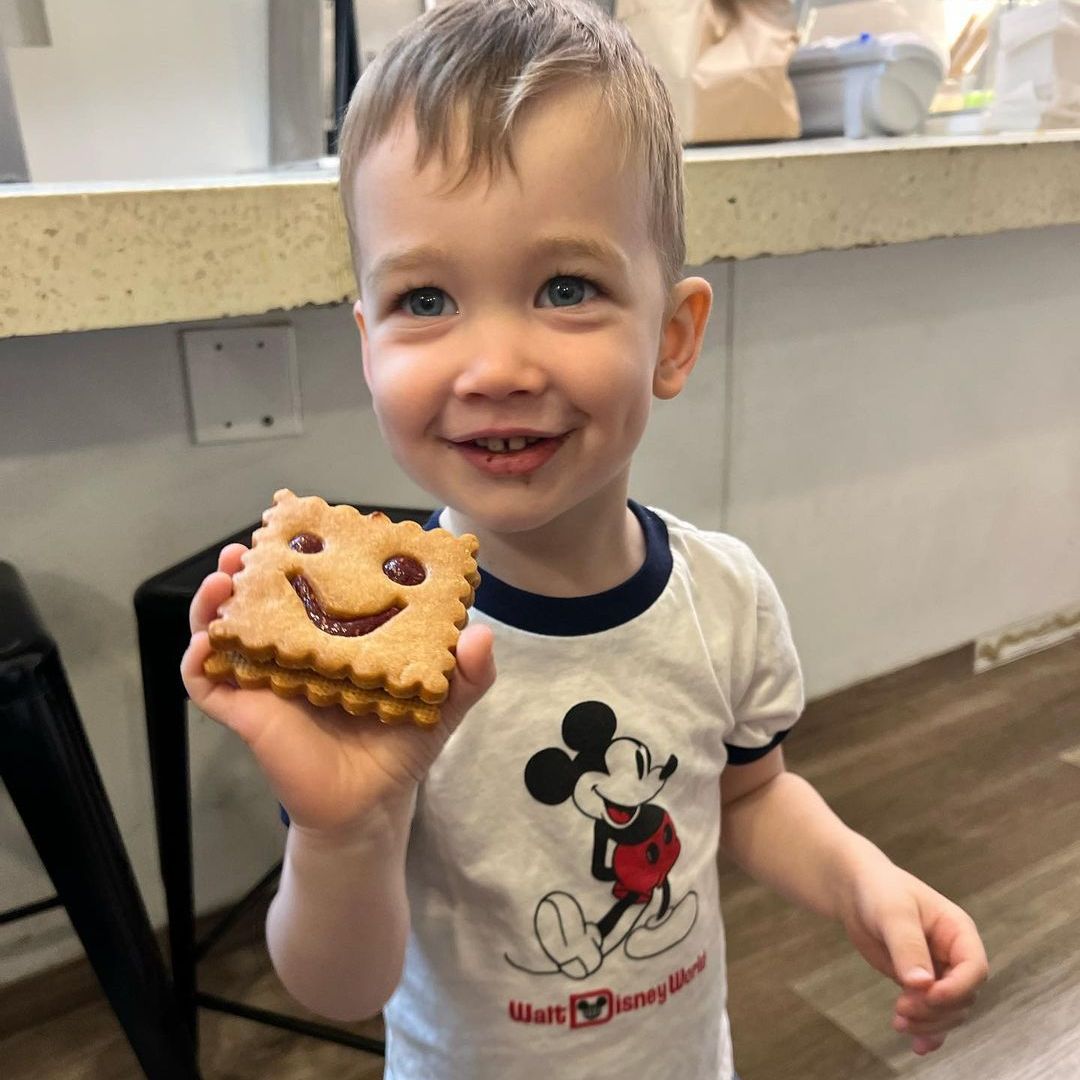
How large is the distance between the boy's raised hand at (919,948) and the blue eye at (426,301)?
1.63ft

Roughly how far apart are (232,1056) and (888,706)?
50.3 inches

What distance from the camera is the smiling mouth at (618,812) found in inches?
28.7

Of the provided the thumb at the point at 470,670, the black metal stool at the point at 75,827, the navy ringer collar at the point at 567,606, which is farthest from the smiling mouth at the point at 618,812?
the black metal stool at the point at 75,827

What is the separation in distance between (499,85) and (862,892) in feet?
1.91

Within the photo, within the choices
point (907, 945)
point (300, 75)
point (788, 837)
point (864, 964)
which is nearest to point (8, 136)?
point (300, 75)

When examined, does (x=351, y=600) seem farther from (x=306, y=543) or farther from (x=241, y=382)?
(x=241, y=382)

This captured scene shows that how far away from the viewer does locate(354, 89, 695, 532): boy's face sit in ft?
1.89

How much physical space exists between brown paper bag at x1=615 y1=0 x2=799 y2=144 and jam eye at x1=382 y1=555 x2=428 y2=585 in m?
1.06

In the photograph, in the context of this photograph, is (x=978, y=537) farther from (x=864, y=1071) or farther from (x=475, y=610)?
(x=475, y=610)

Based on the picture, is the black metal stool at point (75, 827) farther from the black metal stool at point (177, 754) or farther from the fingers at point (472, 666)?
the fingers at point (472, 666)

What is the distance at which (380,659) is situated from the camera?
1.74ft

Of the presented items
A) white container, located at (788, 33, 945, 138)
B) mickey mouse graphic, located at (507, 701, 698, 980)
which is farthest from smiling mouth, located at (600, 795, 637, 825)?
white container, located at (788, 33, 945, 138)

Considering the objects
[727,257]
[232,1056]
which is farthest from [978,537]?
[232,1056]

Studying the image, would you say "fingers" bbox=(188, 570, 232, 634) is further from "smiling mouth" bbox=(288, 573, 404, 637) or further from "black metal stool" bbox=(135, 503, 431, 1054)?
"black metal stool" bbox=(135, 503, 431, 1054)
